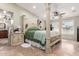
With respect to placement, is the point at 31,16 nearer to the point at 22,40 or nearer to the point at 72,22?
the point at 22,40

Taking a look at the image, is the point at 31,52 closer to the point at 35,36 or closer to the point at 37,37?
the point at 37,37

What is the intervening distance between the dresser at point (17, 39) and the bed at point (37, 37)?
31 cm

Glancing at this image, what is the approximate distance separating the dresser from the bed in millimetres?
310

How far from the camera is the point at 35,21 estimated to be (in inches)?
212

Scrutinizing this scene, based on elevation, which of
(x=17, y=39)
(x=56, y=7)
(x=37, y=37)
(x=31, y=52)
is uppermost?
(x=56, y=7)

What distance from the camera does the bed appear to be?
12.5 feet

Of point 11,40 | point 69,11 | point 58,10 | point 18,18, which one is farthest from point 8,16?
point 69,11

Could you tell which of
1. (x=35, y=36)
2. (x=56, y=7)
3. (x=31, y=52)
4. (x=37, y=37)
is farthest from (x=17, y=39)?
(x=56, y=7)

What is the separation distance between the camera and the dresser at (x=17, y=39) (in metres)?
4.40

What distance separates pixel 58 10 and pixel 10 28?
235 centimetres

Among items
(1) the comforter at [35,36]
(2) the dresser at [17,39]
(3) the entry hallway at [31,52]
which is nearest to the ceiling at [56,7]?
(1) the comforter at [35,36]

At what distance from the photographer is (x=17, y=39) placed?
15.0 ft

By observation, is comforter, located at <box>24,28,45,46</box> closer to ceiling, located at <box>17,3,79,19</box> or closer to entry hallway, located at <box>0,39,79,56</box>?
entry hallway, located at <box>0,39,79,56</box>

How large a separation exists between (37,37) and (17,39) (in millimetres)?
1010
